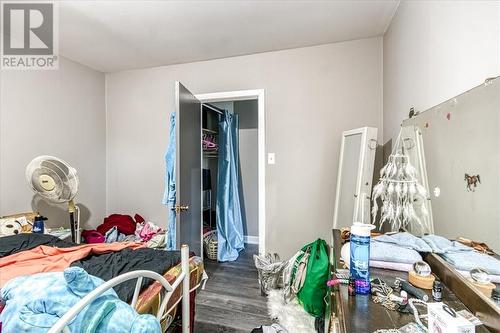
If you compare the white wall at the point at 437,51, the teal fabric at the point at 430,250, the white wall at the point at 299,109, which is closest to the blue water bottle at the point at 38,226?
the white wall at the point at 299,109

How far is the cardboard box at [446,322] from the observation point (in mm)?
549

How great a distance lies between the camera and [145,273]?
976mm

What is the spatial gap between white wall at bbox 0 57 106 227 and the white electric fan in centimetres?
31

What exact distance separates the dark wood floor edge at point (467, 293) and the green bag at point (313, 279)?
939 millimetres

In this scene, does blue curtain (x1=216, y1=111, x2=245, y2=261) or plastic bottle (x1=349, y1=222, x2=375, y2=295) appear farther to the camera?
blue curtain (x1=216, y1=111, x2=245, y2=261)

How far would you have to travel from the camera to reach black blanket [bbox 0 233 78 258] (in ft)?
5.00

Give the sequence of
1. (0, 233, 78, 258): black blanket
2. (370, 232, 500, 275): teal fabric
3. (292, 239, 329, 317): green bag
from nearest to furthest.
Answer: (370, 232, 500, 275): teal fabric < (0, 233, 78, 258): black blanket < (292, 239, 329, 317): green bag

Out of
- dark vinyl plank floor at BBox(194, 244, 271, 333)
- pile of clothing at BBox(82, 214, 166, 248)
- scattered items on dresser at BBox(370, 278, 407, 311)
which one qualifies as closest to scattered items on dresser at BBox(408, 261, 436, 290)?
scattered items on dresser at BBox(370, 278, 407, 311)

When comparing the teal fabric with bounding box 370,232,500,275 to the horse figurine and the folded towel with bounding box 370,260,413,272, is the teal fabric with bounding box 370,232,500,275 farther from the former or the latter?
the horse figurine

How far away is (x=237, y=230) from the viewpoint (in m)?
3.27

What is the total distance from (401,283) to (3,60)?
328 cm

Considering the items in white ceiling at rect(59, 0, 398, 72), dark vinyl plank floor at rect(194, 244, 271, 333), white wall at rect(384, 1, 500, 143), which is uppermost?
white ceiling at rect(59, 0, 398, 72)

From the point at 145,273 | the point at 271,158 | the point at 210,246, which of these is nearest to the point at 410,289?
the point at 145,273

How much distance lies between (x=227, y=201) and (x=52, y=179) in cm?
177
